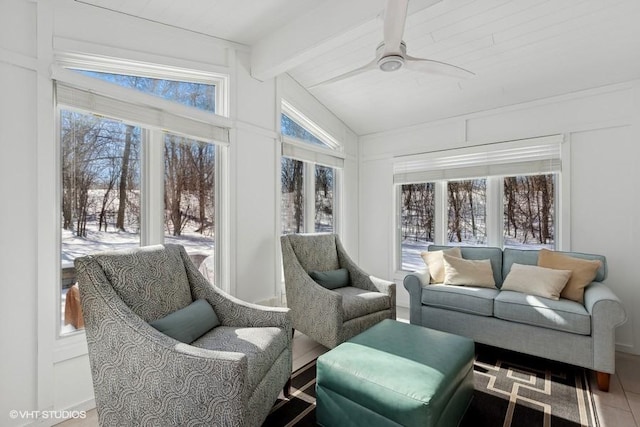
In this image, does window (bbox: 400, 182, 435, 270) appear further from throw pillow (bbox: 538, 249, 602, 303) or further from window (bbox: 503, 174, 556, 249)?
throw pillow (bbox: 538, 249, 602, 303)

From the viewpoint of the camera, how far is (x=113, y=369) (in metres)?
1.56

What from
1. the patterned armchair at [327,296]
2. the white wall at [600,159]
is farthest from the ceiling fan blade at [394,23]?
the white wall at [600,159]

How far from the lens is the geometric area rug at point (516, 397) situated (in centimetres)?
194

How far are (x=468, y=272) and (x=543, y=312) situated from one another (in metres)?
0.73

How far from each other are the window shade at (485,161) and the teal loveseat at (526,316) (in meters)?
0.88

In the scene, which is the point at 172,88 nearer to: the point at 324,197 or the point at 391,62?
the point at 391,62

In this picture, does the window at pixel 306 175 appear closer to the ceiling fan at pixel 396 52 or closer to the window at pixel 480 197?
the window at pixel 480 197

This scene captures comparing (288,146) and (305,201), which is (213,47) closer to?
(288,146)

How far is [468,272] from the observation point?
3.19 m

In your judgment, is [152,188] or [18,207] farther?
[152,188]

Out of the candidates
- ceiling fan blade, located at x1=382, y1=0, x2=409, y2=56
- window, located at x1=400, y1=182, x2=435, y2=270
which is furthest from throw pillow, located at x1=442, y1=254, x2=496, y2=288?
ceiling fan blade, located at x1=382, y1=0, x2=409, y2=56

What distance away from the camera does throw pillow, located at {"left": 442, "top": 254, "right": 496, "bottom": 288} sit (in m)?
3.14

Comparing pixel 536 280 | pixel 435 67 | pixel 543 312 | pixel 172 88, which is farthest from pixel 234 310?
pixel 536 280

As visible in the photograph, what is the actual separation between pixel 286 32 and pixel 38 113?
1.84m
